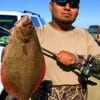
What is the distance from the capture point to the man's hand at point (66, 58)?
160 inches

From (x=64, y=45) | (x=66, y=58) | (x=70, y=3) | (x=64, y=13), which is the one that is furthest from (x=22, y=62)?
(x=70, y=3)

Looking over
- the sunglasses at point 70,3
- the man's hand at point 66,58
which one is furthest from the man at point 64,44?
the man's hand at point 66,58

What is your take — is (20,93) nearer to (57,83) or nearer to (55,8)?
(57,83)

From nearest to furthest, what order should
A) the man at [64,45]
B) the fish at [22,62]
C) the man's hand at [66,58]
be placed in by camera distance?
1. the fish at [22,62]
2. the man's hand at [66,58]
3. the man at [64,45]

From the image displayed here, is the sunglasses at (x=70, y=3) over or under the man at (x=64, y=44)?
over

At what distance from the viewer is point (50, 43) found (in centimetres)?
435

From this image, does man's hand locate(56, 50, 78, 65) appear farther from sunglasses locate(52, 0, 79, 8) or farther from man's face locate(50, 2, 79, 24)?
sunglasses locate(52, 0, 79, 8)

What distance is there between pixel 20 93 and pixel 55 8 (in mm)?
979

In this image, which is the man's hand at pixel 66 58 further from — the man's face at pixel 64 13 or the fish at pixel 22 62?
the man's face at pixel 64 13

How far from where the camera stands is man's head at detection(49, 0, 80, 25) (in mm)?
4371

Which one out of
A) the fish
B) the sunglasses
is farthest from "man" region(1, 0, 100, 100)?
the fish

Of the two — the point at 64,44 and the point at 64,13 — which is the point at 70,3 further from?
the point at 64,44

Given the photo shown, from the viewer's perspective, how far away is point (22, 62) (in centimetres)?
375

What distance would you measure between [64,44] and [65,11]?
30cm
